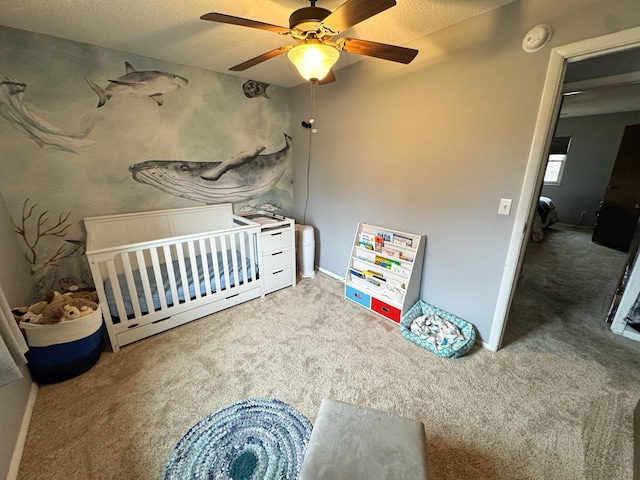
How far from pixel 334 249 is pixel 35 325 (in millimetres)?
2449

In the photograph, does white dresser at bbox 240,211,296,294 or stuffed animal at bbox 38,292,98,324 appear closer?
stuffed animal at bbox 38,292,98,324

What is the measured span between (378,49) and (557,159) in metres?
6.65

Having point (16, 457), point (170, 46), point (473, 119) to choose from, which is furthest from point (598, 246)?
point (16, 457)

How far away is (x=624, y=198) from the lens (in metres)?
4.02

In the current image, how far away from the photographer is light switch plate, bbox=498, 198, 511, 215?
66.5 inches

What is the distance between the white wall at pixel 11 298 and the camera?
1165mm

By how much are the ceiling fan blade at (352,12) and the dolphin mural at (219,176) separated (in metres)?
2.02

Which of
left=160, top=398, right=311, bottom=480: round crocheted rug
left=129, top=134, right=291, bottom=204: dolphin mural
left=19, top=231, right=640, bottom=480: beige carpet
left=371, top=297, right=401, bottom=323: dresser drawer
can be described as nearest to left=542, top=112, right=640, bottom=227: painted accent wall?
left=19, top=231, right=640, bottom=480: beige carpet

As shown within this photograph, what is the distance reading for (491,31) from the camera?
1584 millimetres

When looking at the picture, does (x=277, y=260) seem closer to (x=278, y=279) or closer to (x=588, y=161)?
(x=278, y=279)

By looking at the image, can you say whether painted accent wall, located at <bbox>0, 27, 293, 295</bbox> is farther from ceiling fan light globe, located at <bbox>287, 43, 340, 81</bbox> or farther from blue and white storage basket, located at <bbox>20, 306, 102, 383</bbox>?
ceiling fan light globe, located at <bbox>287, 43, 340, 81</bbox>

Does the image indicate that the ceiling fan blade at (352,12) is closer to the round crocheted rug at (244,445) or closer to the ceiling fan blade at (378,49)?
the ceiling fan blade at (378,49)

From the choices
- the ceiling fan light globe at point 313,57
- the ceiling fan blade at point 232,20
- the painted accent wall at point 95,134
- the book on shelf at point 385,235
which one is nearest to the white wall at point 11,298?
the painted accent wall at point 95,134

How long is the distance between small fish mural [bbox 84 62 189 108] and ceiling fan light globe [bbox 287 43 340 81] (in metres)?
1.74
